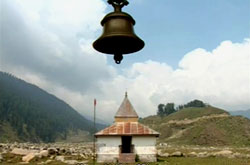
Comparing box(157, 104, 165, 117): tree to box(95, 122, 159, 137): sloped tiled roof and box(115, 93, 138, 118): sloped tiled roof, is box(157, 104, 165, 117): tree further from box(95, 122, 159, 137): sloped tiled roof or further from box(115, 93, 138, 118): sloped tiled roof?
box(95, 122, 159, 137): sloped tiled roof

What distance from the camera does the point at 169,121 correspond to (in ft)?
388

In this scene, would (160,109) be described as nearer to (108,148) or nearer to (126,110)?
(126,110)

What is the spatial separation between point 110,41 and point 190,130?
95.3 metres

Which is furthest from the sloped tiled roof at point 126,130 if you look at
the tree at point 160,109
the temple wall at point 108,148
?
the tree at point 160,109

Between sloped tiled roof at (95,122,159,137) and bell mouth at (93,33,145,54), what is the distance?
21626mm

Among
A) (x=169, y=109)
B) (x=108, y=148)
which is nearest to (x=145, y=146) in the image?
(x=108, y=148)

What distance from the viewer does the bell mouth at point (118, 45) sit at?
5.14 m

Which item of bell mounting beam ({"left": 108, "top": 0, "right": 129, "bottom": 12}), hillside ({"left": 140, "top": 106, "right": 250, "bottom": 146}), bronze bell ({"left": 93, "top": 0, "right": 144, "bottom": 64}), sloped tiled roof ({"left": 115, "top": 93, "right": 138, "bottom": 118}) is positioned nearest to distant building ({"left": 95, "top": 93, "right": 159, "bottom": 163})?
sloped tiled roof ({"left": 115, "top": 93, "right": 138, "bottom": 118})

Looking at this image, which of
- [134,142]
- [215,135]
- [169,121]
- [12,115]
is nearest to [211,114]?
[169,121]

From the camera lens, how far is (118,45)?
559 cm

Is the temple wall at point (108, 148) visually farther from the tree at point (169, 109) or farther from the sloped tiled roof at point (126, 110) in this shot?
the tree at point (169, 109)

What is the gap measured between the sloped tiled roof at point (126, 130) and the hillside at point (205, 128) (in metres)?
52.7

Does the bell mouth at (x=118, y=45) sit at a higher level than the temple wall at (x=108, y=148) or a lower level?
higher

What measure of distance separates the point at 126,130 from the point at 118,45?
873 inches
